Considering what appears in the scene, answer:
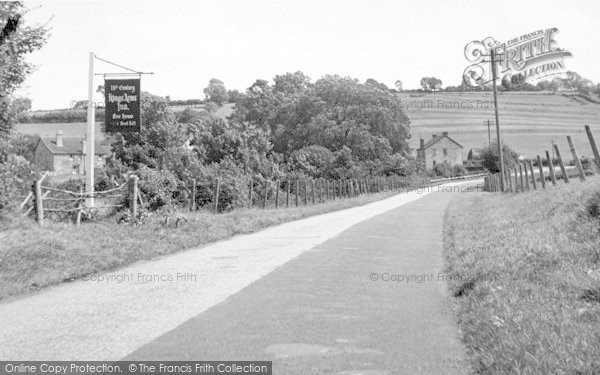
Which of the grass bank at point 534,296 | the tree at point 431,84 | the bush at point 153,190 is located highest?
the tree at point 431,84

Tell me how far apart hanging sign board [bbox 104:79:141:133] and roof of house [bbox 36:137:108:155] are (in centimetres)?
7782

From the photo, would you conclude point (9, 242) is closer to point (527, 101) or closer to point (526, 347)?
point (526, 347)

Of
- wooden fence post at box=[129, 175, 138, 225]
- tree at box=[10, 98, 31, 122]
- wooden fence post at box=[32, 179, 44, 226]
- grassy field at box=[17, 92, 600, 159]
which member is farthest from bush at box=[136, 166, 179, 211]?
grassy field at box=[17, 92, 600, 159]

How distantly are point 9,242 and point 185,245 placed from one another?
425 cm

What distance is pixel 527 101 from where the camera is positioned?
107 metres

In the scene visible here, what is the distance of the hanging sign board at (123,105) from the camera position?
20.5m

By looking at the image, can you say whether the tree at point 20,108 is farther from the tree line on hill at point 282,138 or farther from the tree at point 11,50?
the tree line on hill at point 282,138

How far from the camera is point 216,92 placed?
452ft

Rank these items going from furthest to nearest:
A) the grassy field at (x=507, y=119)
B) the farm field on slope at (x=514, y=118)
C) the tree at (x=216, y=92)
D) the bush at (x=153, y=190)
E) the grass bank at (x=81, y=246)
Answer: the tree at (x=216, y=92)
the grassy field at (x=507, y=119)
the farm field on slope at (x=514, y=118)
the bush at (x=153, y=190)
the grass bank at (x=81, y=246)

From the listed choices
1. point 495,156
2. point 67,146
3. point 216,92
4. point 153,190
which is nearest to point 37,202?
point 153,190

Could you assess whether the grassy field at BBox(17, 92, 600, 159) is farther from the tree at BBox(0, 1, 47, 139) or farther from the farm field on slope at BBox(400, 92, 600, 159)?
the tree at BBox(0, 1, 47, 139)

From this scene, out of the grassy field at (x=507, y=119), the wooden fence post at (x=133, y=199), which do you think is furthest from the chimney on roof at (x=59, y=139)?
the wooden fence post at (x=133, y=199)

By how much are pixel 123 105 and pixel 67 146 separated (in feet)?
273

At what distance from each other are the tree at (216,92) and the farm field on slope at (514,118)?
4082 cm
